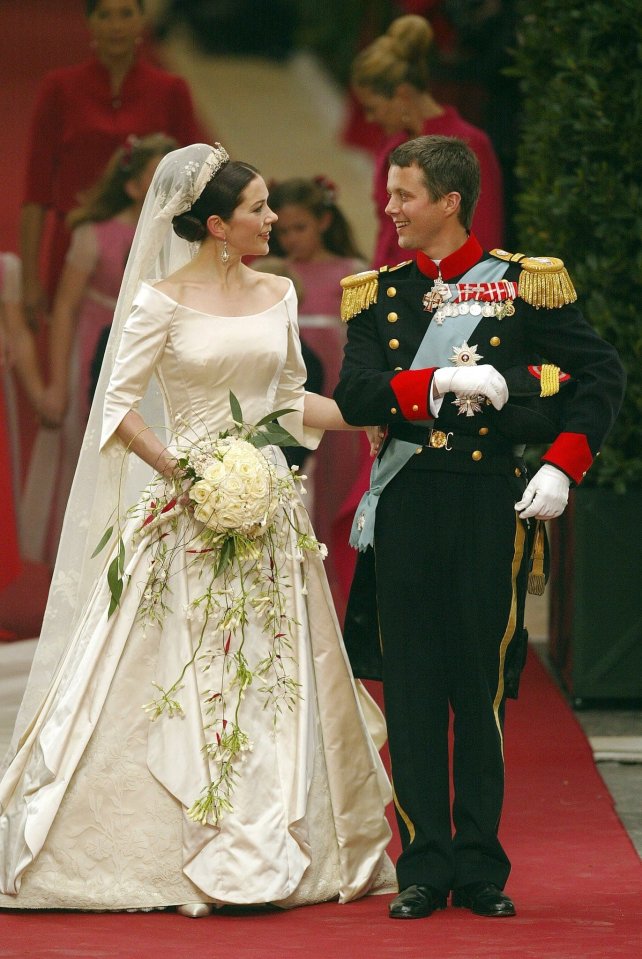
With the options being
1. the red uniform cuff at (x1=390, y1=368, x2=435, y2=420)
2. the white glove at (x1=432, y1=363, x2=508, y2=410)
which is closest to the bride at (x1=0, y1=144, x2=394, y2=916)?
the red uniform cuff at (x1=390, y1=368, x2=435, y2=420)

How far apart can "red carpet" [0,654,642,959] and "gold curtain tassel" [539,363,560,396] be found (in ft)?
3.88

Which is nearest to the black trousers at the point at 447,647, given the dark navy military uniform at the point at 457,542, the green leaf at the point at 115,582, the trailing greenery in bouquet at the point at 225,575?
the dark navy military uniform at the point at 457,542

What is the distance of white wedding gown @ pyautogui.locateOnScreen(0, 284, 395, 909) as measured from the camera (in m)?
3.72

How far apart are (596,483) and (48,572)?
9.77 ft

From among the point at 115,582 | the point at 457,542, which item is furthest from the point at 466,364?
the point at 115,582

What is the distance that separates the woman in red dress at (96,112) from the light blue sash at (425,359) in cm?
437

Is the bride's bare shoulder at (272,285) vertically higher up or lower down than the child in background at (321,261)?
lower down

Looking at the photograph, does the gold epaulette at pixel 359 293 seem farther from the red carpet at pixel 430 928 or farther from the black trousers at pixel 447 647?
the red carpet at pixel 430 928

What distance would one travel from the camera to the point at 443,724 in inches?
147

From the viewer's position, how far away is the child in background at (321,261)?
7.71m

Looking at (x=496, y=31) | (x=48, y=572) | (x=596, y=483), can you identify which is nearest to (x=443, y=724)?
(x=596, y=483)

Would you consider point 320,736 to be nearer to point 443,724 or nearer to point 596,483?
point 443,724

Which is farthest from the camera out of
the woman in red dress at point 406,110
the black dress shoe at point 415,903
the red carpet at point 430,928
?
the woman in red dress at point 406,110

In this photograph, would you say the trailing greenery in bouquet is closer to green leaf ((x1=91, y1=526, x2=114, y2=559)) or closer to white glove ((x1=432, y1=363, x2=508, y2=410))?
green leaf ((x1=91, y1=526, x2=114, y2=559))
